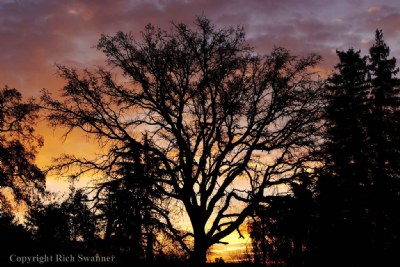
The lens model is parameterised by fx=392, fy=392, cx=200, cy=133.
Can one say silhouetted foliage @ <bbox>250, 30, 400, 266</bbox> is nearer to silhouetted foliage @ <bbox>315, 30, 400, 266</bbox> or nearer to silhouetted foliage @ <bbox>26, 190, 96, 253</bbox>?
silhouetted foliage @ <bbox>315, 30, 400, 266</bbox>

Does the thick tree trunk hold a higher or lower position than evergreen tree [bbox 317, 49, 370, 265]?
lower

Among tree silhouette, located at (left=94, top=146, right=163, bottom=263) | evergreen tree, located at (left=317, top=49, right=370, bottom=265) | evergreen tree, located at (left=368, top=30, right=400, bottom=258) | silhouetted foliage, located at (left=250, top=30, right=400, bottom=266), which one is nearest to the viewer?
tree silhouette, located at (left=94, top=146, right=163, bottom=263)

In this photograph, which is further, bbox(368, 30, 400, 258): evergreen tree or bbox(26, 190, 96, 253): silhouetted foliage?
bbox(368, 30, 400, 258): evergreen tree

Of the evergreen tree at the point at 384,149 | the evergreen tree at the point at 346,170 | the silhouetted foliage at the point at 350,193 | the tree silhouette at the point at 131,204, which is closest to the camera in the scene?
the tree silhouette at the point at 131,204

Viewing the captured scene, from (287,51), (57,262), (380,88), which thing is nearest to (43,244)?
(57,262)

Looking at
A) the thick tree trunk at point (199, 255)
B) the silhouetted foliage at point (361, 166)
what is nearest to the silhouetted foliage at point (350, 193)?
the silhouetted foliage at point (361, 166)

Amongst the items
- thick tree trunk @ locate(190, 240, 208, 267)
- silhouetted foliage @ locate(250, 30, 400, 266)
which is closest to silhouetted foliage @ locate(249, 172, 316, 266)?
silhouetted foliage @ locate(250, 30, 400, 266)

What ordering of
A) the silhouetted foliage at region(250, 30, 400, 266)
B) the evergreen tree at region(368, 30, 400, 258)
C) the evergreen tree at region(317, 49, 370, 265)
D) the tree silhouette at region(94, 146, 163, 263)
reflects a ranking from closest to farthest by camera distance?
the tree silhouette at region(94, 146, 163, 263), the silhouetted foliage at region(250, 30, 400, 266), the evergreen tree at region(317, 49, 370, 265), the evergreen tree at region(368, 30, 400, 258)

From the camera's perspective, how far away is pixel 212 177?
58.0ft

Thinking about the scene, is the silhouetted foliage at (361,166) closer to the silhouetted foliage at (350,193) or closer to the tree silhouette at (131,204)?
the silhouetted foliage at (350,193)

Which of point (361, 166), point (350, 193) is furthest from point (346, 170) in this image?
point (361, 166)

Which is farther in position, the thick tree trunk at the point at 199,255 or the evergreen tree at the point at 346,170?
the evergreen tree at the point at 346,170

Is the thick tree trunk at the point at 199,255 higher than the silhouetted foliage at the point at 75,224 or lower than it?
lower

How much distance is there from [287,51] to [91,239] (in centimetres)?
1248
